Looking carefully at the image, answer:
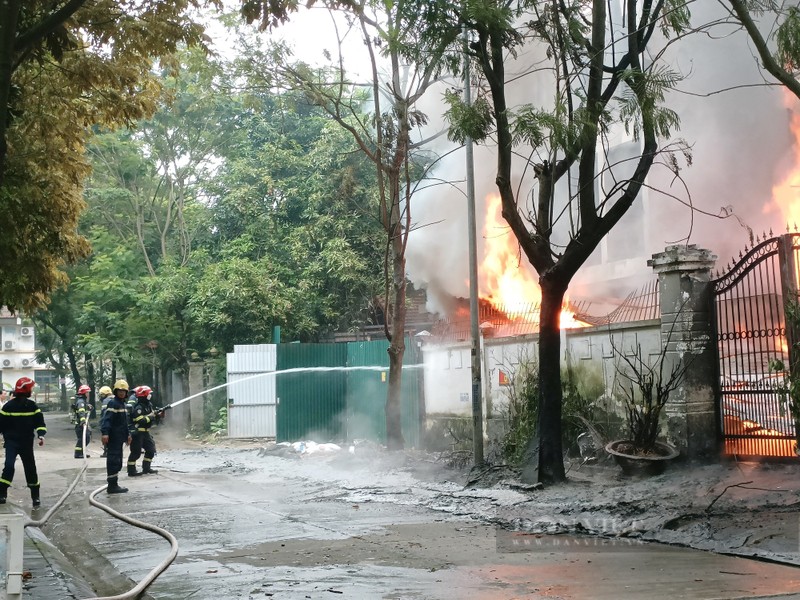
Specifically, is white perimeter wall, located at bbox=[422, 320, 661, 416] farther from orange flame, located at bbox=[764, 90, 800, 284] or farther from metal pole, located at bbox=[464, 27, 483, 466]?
orange flame, located at bbox=[764, 90, 800, 284]

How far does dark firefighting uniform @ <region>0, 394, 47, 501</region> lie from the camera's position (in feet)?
38.9

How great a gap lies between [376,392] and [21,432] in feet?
27.0

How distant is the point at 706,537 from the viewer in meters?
7.88

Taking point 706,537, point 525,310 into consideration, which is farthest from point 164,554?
point 525,310

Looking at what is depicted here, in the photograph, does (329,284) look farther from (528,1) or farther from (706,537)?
(706,537)

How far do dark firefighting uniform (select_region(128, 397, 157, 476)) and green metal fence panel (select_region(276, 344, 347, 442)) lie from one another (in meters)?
4.81

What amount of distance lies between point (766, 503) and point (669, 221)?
546 inches

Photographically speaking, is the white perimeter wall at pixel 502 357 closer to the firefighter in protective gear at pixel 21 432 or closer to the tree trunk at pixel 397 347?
the tree trunk at pixel 397 347

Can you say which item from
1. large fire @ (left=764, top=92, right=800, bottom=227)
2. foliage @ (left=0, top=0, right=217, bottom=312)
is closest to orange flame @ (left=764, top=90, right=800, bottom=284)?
large fire @ (left=764, top=92, right=800, bottom=227)

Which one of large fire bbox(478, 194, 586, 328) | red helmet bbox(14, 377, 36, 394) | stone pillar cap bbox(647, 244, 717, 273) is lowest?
red helmet bbox(14, 377, 36, 394)

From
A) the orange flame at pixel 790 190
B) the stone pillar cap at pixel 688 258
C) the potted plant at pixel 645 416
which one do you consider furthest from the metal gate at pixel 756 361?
the orange flame at pixel 790 190

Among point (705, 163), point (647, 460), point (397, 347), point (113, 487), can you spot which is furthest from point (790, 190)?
point (113, 487)

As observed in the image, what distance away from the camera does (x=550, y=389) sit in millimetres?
11156

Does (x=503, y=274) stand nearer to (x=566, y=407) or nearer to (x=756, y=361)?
(x=566, y=407)
